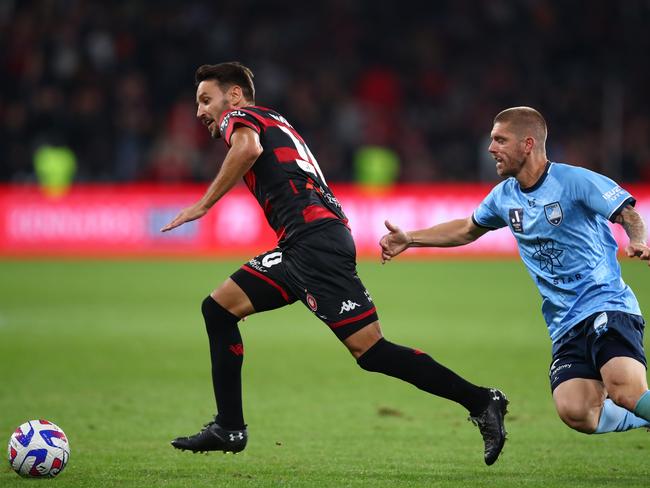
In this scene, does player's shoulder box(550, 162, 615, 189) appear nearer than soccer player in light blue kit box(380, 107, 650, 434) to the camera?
No

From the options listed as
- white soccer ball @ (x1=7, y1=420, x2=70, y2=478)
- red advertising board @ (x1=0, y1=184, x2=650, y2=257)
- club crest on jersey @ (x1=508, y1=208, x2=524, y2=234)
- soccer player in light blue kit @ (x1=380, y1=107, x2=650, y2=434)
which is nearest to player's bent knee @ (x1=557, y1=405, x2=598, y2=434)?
soccer player in light blue kit @ (x1=380, y1=107, x2=650, y2=434)

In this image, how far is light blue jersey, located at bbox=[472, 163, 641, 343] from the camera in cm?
567

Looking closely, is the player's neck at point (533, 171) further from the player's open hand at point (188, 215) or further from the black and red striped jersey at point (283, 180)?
the player's open hand at point (188, 215)

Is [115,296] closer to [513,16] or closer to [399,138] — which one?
[399,138]

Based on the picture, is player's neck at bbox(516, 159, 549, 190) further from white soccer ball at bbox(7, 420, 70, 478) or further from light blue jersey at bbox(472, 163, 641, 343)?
white soccer ball at bbox(7, 420, 70, 478)

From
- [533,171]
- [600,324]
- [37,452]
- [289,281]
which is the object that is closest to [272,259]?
[289,281]

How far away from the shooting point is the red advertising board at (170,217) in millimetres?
19969

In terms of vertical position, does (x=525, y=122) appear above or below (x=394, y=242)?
above

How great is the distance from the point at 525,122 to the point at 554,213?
51cm

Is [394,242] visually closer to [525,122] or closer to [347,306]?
[347,306]

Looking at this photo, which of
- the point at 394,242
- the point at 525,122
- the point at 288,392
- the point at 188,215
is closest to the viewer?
the point at 188,215

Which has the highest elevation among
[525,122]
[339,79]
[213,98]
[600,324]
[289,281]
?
[339,79]

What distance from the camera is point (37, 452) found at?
5.61 metres

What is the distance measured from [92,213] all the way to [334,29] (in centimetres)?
738
